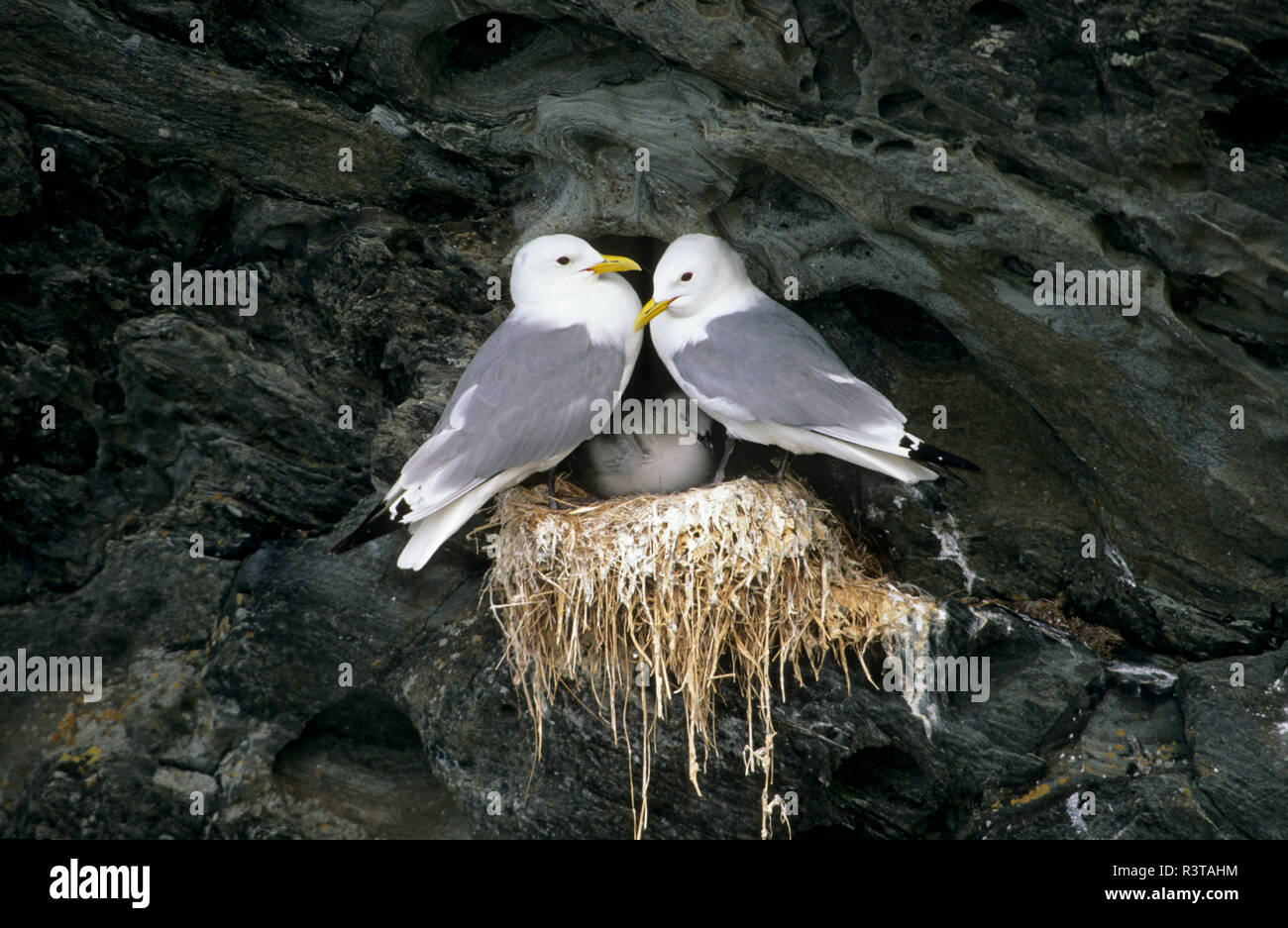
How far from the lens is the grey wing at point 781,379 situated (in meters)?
3.43

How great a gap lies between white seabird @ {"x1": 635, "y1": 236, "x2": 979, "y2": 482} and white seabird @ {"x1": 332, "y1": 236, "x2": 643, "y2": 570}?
0.17m

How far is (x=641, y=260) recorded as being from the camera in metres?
4.48

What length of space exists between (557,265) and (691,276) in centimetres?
45

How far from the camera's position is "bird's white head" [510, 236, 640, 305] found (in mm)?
3773

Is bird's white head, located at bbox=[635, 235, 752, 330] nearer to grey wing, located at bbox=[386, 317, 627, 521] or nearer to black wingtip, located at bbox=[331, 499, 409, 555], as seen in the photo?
grey wing, located at bbox=[386, 317, 627, 521]

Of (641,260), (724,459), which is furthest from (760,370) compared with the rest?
(641,260)

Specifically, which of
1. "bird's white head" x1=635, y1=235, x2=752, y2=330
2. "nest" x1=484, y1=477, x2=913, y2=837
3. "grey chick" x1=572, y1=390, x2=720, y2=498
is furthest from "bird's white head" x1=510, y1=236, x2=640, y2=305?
"nest" x1=484, y1=477, x2=913, y2=837

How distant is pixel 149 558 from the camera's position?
417 centimetres

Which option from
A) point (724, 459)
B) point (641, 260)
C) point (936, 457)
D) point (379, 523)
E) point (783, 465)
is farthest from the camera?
point (641, 260)

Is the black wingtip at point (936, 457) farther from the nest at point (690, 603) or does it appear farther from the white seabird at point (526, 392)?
the white seabird at point (526, 392)

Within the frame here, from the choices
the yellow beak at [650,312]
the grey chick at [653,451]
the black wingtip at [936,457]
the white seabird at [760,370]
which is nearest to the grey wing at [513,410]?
the yellow beak at [650,312]

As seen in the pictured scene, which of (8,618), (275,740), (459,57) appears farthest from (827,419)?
(8,618)

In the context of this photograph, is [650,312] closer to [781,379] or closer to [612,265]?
[612,265]

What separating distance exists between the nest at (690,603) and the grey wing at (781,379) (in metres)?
0.32
